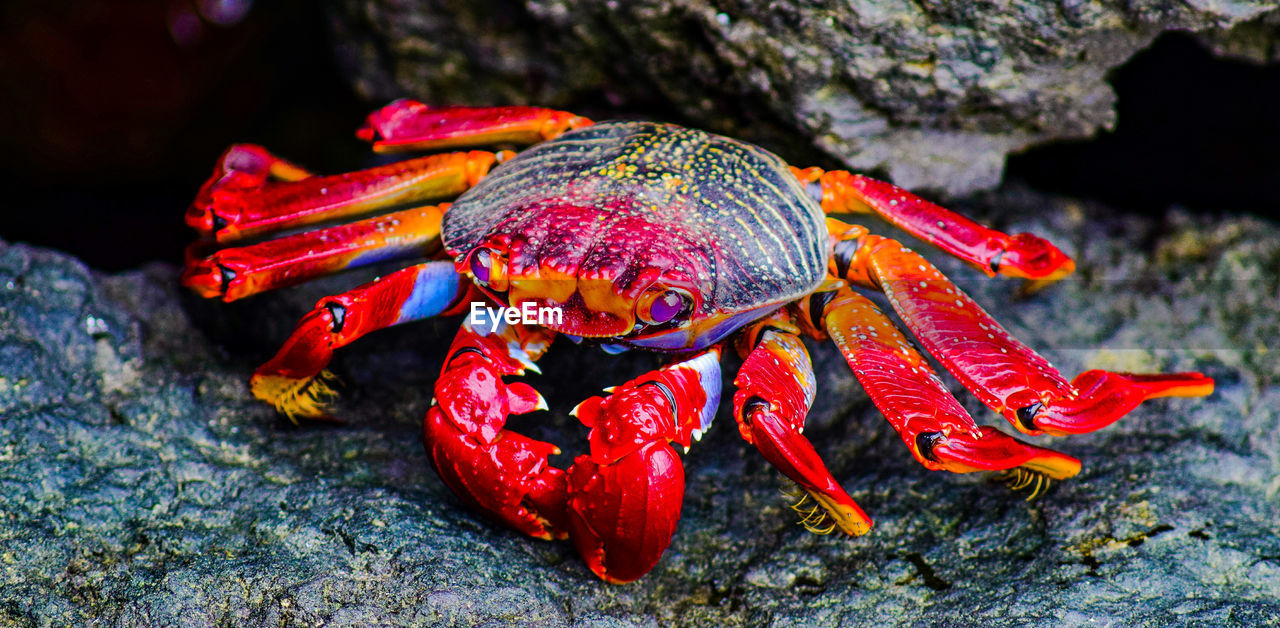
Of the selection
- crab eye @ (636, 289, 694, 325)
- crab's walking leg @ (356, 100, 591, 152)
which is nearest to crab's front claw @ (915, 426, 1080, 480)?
crab eye @ (636, 289, 694, 325)

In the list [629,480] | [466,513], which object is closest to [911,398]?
[629,480]

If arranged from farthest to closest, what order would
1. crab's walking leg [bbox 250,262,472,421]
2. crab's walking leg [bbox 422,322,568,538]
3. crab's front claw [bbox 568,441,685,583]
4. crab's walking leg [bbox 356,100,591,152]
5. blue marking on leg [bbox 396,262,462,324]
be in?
crab's walking leg [bbox 356,100,591,152] → blue marking on leg [bbox 396,262,462,324] → crab's walking leg [bbox 250,262,472,421] → crab's walking leg [bbox 422,322,568,538] → crab's front claw [bbox 568,441,685,583]

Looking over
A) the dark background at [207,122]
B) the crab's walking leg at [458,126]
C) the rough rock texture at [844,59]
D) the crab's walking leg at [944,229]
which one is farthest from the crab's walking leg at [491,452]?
the dark background at [207,122]

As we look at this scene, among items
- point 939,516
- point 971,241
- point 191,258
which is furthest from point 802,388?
point 191,258

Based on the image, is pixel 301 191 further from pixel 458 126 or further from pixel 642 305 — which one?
pixel 642 305

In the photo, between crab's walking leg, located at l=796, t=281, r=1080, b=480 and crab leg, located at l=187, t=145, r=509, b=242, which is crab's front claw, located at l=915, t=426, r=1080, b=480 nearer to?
crab's walking leg, located at l=796, t=281, r=1080, b=480
